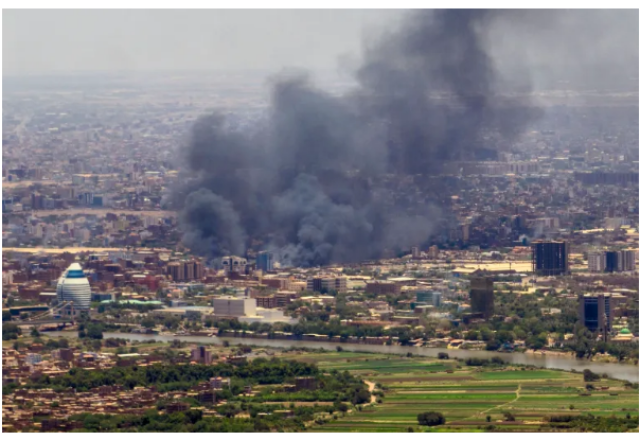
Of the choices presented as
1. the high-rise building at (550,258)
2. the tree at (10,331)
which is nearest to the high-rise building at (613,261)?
the high-rise building at (550,258)

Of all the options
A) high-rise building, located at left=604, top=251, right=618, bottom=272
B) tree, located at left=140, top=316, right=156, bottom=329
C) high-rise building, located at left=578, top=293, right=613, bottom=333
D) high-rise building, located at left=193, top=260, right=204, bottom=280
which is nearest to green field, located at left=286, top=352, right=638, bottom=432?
high-rise building, located at left=578, top=293, right=613, bottom=333

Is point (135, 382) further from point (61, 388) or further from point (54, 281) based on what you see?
point (54, 281)

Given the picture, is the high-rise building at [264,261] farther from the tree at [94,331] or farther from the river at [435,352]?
the river at [435,352]

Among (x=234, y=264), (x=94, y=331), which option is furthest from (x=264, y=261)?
(x=94, y=331)

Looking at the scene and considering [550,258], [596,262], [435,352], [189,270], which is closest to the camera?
[435,352]

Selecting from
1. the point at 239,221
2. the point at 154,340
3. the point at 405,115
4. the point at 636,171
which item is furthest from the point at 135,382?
the point at 636,171

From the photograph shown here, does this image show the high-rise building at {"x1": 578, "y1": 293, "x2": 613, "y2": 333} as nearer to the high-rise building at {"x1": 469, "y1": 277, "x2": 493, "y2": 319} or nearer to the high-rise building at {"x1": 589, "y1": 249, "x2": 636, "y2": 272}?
the high-rise building at {"x1": 469, "y1": 277, "x2": 493, "y2": 319}

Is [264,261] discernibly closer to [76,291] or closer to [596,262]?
[76,291]

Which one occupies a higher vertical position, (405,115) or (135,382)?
(405,115)
